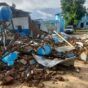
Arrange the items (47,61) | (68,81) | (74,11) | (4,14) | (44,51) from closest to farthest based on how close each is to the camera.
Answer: (68,81), (47,61), (44,51), (4,14), (74,11)

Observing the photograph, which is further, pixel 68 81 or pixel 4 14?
pixel 4 14

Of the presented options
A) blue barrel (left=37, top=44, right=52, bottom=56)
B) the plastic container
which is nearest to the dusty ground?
blue barrel (left=37, top=44, right=52, bottom=56)

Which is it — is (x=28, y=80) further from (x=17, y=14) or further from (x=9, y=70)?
(x=17, y=14)

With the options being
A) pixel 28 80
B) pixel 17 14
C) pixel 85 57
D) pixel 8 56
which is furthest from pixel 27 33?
pixel 28 80

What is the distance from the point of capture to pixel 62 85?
9.01 m

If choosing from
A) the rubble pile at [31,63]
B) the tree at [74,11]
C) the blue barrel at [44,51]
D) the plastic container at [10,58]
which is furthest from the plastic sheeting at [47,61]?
the tree at [74,11]

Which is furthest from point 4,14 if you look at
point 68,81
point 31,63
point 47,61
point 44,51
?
point 68,81

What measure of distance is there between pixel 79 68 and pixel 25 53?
8.12 feet

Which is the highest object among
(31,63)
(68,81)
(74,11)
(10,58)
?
(10,58)

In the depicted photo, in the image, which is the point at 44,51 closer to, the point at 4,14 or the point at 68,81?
the point at 68,81

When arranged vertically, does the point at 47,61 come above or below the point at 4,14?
below

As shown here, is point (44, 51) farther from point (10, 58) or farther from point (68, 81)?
point (68, 81)

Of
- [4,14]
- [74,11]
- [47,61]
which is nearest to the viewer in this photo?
[47,61]

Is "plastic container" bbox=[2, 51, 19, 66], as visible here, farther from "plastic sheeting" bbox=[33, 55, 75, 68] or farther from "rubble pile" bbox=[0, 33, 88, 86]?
"plastic sheeting" bbox=[33, 55, 75, 68]
